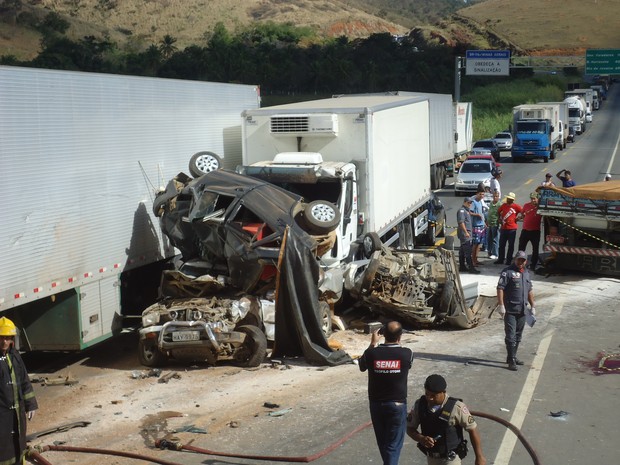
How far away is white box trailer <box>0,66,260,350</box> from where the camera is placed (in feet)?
34.8

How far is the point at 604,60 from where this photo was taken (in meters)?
66.9

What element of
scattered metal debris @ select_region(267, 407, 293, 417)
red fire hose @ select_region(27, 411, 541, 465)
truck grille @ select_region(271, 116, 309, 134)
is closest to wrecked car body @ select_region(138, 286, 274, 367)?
scattered metal debris @ select_region(267, 407, 293, 417)

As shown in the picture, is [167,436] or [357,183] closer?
[167,436]

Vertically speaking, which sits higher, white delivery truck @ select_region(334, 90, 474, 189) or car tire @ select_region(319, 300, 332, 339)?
white delivery truck @ select_region(334, 90, 474, 189)

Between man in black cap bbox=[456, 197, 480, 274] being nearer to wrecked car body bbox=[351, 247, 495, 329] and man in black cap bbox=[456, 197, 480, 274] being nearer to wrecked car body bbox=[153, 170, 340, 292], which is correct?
wrecked car body bbox=[351, 247, 495, 329]

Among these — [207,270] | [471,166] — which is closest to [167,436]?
[207,270]

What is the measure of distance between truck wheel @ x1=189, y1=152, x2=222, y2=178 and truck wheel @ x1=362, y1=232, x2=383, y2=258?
106 inches

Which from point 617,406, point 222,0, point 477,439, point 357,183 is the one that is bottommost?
point 617,406

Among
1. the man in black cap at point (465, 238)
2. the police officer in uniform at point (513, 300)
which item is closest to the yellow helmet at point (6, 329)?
the police officer in uniform at point (513, 300)

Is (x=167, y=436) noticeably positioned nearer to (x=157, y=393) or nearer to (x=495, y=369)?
(x=157, y=393)

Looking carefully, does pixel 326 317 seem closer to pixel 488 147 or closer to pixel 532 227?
pixel 532 227

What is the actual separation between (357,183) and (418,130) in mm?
5447

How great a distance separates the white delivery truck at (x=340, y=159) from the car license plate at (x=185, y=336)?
2.57m

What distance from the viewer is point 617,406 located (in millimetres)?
10219
